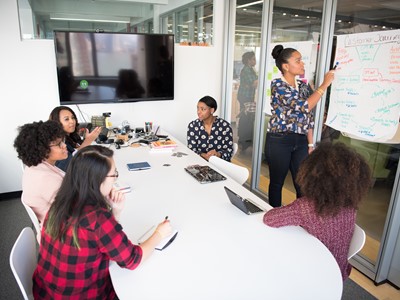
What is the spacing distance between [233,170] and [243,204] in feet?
2.20

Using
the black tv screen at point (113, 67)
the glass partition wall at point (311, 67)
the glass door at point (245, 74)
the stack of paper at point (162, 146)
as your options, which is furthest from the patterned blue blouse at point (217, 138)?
the black tv screen at point (113, 67)

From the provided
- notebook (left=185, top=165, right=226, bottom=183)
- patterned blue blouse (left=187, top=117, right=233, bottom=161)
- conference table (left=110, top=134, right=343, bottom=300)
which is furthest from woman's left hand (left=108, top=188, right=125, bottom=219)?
patterned blue blouse (left=187, top=117, right=233, bottom=161)

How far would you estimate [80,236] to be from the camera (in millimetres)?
1169

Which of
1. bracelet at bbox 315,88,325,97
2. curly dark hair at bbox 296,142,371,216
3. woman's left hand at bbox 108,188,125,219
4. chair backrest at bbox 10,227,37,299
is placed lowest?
chair backrest at bbox 10,227,37,299

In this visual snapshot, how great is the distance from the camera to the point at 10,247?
8.54 feet

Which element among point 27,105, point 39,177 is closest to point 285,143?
point 39,177

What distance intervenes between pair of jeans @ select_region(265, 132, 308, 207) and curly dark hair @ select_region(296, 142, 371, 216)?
44.0 inches

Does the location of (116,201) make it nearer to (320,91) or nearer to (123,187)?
(123,187)

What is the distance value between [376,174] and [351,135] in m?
0.51

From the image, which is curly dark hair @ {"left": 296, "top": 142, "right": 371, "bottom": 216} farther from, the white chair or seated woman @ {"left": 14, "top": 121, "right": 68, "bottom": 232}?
seated woman @ {"left": 14, "top": 121, "right": 68, "bottom": 232}

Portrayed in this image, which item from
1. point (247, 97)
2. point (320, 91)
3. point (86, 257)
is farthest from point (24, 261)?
point (247, 97)

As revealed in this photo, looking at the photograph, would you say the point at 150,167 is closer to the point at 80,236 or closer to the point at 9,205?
the point at 80,236

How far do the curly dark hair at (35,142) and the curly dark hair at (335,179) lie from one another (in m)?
1.38

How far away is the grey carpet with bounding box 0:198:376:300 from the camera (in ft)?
6.97
